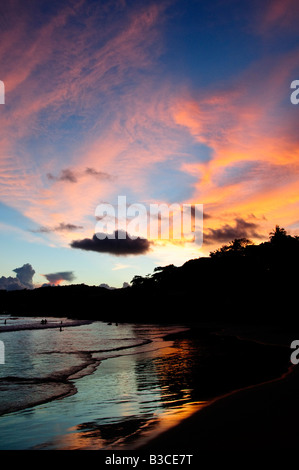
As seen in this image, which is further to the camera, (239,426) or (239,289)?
(239,289)

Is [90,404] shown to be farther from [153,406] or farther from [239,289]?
[239,289]

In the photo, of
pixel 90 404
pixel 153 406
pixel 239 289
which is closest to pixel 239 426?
pixel 153 406

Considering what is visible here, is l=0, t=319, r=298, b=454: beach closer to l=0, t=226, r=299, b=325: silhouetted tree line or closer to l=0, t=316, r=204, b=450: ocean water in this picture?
l=0, t=316, r=204, b=450: ocean water

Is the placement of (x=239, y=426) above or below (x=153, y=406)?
above

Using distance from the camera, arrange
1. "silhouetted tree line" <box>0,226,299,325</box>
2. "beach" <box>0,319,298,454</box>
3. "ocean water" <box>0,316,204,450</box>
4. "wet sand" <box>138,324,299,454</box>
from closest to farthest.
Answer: "wet sand" <box>138,324,299,454</box>
"beach" <box>0,319,298,454</box>
"ocean water" <box>0,316,204,450</box>
"silhouetted tree line" <box>0,226,299,325</box>

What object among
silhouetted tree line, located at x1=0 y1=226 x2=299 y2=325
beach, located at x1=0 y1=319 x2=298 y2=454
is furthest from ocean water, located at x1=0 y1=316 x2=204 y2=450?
silhouetted tree line, located at x1=0 y1=226 x2=299 y2=325

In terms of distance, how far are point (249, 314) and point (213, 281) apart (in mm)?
18828

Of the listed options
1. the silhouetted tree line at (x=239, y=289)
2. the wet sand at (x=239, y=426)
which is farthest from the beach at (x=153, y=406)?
the silhouetted tree line at (x=239, y=289)

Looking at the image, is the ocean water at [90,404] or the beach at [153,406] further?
the ocean water at [90,404]

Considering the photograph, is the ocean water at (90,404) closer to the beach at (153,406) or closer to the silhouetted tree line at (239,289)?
the beach at (153,406)

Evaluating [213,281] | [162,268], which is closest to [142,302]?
[162,268]

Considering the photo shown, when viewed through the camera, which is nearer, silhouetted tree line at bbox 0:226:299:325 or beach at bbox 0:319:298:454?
beach at bbox 0:319:298:454

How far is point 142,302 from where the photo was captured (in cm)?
12938

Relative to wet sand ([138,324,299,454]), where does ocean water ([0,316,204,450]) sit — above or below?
below
